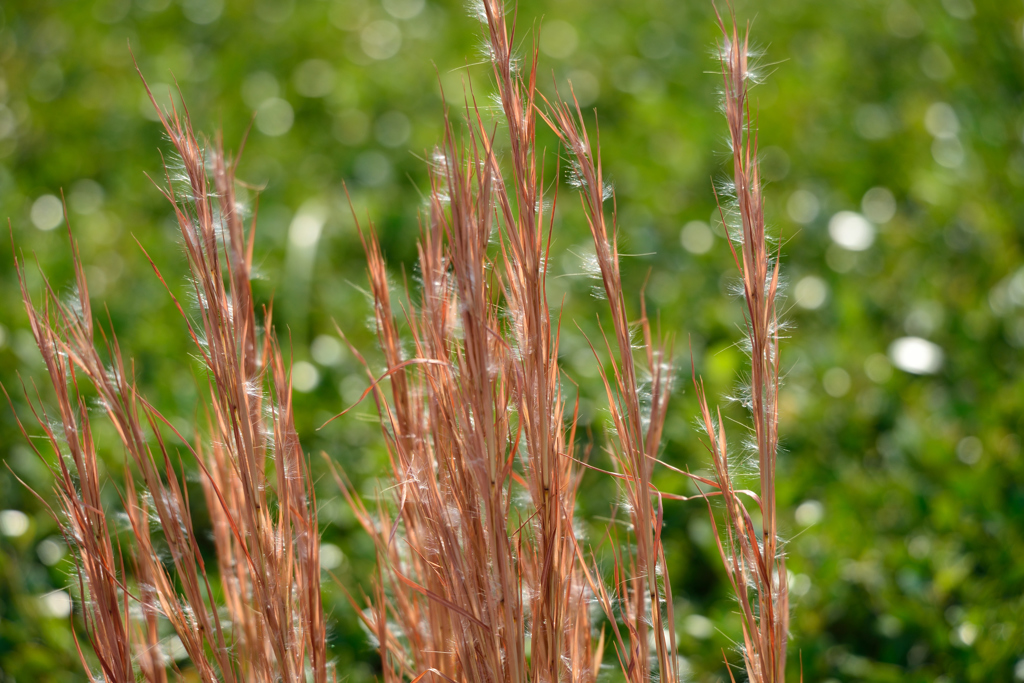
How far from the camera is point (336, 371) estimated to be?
6.54 ft

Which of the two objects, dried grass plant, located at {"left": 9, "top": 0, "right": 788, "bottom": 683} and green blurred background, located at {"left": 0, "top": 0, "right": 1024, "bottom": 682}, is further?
green blurred background, located at {"left": 0, "top": 0, "right": 1024, "bottom": 682}

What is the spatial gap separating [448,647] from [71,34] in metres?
3.45

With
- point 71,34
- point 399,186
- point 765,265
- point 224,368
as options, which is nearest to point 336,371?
point 399,186

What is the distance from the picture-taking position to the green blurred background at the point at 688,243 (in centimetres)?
139

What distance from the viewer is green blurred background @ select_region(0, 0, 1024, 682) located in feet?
4.56

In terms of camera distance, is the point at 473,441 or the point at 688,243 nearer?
the point at 473,441

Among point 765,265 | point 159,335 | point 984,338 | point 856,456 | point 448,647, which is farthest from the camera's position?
point 159,335

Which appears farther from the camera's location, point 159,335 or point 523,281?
point 159,335

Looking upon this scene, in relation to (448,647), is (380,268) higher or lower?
higher

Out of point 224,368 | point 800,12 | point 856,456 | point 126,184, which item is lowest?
point 856,456

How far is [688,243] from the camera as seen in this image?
2.36m

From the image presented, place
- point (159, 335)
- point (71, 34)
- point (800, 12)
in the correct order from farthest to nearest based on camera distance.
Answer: point (800, 12) → point (71, 34) → point (159, 335)

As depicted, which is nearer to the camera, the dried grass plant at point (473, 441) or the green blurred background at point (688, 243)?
the dried grass plant at point (473, 441)

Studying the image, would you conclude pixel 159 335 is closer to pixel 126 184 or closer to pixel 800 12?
pixel 126 184
